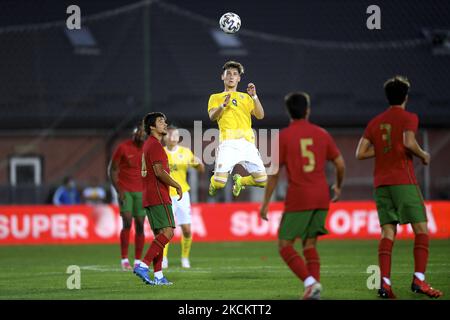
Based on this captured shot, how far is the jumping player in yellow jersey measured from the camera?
13.8m

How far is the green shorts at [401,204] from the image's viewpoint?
1117 centimetres

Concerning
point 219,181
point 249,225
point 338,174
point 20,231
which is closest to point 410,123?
point 338,174

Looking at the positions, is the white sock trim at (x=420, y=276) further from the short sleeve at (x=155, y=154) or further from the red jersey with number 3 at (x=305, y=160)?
the short sleeve at (x=155, y=154)

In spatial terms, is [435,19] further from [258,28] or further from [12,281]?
[12,281]

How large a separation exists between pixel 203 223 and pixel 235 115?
1178cm

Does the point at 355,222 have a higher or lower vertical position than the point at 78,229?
higher

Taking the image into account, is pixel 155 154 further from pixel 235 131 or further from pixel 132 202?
pixel 132 202

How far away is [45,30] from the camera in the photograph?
33.1 m

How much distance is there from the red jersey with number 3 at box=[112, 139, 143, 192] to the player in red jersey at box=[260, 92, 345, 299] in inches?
242

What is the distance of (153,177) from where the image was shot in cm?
1295

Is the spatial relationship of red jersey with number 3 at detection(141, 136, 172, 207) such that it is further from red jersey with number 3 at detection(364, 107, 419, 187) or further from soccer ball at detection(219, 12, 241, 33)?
red jersey with number 3 at detection(364, 107, 419, 187)

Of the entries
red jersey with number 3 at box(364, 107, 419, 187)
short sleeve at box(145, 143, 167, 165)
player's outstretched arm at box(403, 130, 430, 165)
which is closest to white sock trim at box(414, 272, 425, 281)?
red jersey with number 3 at box(364, 107, 419, 187)
